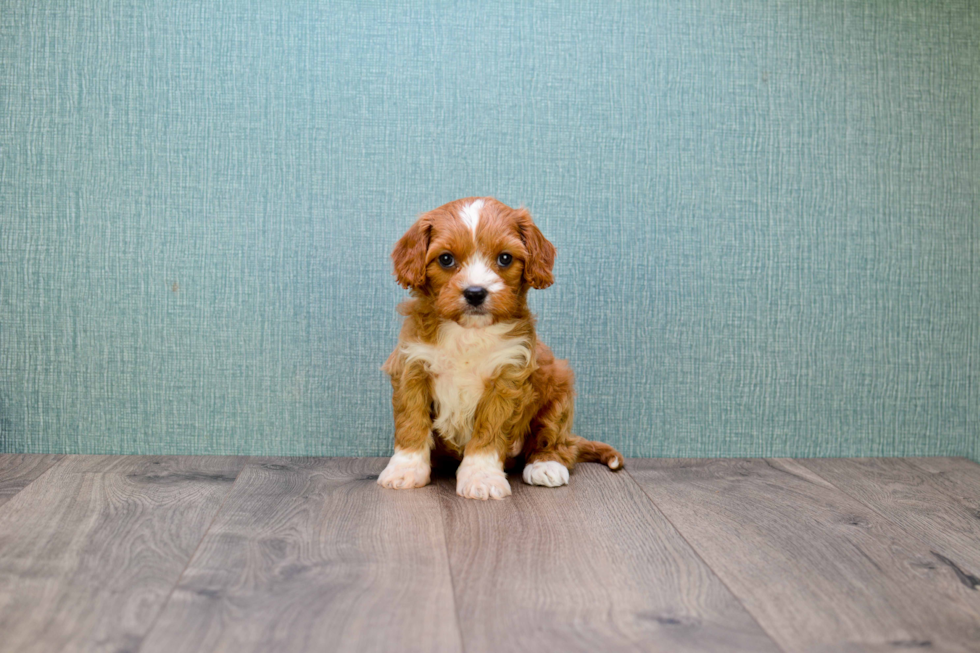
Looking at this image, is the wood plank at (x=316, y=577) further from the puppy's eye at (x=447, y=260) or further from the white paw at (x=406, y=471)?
the puppy's eye at (x=447, y=260)

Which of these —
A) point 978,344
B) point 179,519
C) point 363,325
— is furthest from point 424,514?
point 978,344

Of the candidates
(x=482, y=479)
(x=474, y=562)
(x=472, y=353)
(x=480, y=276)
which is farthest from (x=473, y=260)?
(x=474, y=562)

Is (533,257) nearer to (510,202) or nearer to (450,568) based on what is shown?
(510,202)

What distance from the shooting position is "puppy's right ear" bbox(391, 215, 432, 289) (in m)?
1.86

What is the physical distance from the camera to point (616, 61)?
2.31 m

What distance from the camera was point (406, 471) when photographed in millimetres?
1931

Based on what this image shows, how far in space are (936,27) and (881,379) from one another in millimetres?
1055

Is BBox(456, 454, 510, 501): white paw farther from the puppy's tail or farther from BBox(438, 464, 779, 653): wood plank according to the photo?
the puppy's tail

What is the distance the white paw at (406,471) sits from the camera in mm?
1927

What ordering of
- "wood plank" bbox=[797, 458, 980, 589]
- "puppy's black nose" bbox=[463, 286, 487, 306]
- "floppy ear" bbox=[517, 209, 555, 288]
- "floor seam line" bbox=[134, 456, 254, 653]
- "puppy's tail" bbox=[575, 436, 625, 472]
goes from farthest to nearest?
"puppy's tail" bbox=[575, 436, 625, 472] → "floppy ear" bbox=[517, 209, 555, 288] → "puppy's black nose" bbox=[463, 286, 487, 306] → "wood plank" bbox=[797, 458, 980, 589] → "floor seam line" bbox=[134, 456, 254, 653]

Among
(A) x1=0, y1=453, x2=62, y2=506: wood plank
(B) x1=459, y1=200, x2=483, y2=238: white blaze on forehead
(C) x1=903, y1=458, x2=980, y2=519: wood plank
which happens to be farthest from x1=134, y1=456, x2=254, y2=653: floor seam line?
(C) x1=903, y1=458, x2=980, y2=519: wood plank

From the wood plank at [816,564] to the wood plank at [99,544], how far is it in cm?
97

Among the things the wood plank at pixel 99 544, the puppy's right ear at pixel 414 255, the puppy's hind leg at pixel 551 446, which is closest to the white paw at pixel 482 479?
the puppy's hind leg at pixel 551 446

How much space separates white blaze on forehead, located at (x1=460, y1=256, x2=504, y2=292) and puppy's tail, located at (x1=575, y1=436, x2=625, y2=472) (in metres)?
0.59
